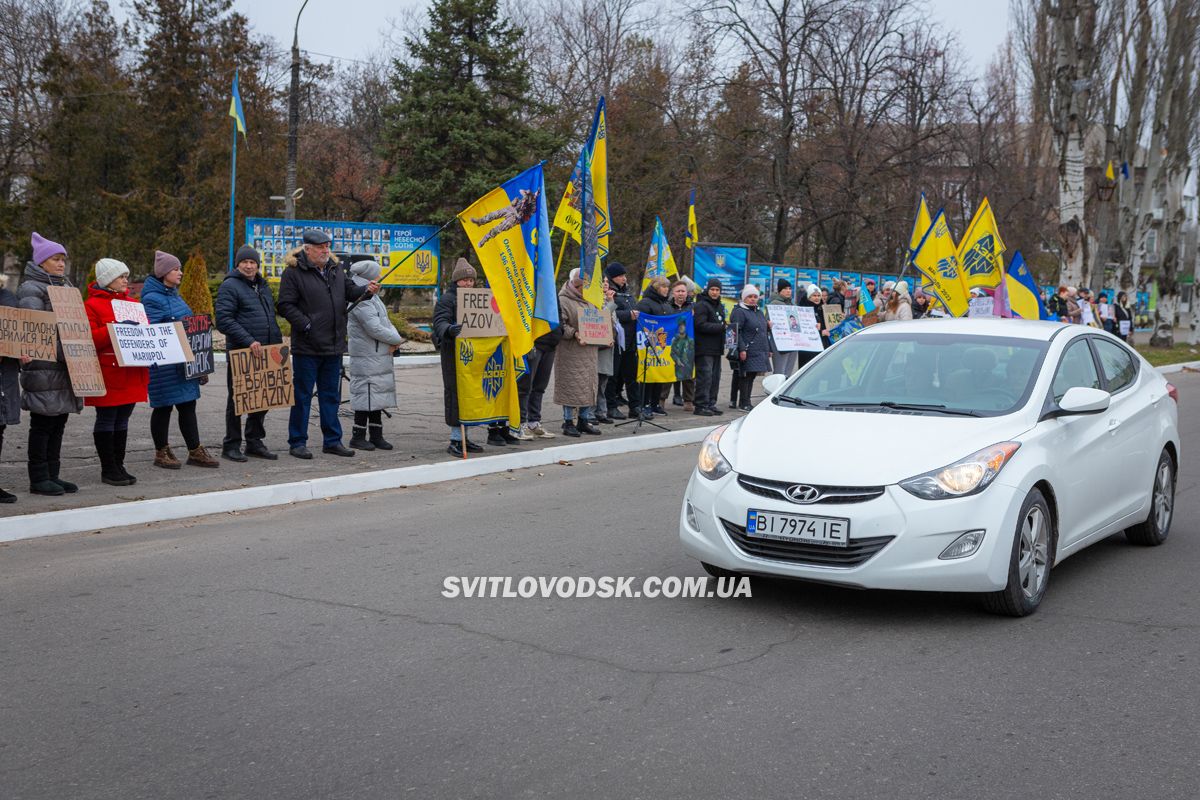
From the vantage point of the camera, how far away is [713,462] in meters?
6.43

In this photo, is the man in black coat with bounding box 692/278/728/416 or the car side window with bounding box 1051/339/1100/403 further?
the man in black coat with bounding box 692/278/728/416

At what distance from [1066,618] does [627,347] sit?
968 centimetres

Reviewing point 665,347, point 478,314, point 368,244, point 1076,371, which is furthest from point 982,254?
point 368,244

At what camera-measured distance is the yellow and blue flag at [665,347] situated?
15219 mm

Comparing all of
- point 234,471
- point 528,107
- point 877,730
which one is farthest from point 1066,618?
point 528,107

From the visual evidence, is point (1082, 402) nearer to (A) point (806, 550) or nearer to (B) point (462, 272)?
(A) point (806, 550)

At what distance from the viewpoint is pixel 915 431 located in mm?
6211

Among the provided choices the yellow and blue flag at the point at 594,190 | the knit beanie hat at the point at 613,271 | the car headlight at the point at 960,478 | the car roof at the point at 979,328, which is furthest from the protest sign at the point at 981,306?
the car headlight at the point at 960,478

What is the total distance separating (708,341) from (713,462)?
9866mm

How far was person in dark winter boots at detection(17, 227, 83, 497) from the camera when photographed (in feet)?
29.1

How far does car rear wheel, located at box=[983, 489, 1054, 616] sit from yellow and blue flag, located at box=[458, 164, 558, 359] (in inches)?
254

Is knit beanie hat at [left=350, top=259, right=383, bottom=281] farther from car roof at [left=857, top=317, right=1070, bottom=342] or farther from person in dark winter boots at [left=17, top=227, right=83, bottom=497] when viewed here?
car roof at [left=857, top=317, right=1070, bottom=342]

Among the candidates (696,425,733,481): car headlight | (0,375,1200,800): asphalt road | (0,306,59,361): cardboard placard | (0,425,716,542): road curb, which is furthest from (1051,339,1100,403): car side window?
(0,306,59,361): cardboard placard

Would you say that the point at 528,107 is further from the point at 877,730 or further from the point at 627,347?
the point at 877,730
